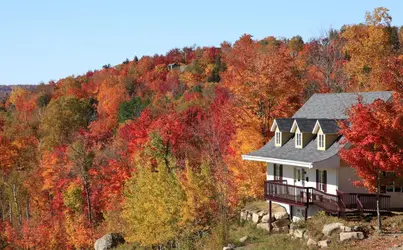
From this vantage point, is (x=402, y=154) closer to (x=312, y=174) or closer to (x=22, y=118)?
(x=312, y=174)

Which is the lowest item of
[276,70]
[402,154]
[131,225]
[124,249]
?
[124,249]

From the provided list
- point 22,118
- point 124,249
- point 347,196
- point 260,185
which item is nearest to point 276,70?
point 260,185

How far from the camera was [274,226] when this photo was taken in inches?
1465

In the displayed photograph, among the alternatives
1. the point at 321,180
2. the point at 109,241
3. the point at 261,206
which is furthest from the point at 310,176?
the point at 109,241

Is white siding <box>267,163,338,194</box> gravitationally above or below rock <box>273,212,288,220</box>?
above

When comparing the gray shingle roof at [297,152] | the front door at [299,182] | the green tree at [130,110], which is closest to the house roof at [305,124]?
the gray shingle roof at [297,152]

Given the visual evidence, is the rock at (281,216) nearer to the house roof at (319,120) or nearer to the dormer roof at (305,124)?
the house roof at (319,120)

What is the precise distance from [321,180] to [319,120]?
13.1 ft

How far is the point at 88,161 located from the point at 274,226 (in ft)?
86.9

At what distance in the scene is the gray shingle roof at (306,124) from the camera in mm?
37125

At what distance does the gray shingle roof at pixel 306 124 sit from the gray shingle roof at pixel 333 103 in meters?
1.74

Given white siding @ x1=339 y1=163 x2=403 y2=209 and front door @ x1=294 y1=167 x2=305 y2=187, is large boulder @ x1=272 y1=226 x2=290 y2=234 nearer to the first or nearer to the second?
front door @ x1=294 y1=167 x2=305 y2=187

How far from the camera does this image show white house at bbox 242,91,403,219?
32562mm

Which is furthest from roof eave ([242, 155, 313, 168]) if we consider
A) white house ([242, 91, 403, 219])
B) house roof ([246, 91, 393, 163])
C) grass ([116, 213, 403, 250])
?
grass ([116, 213, 403, 250])
